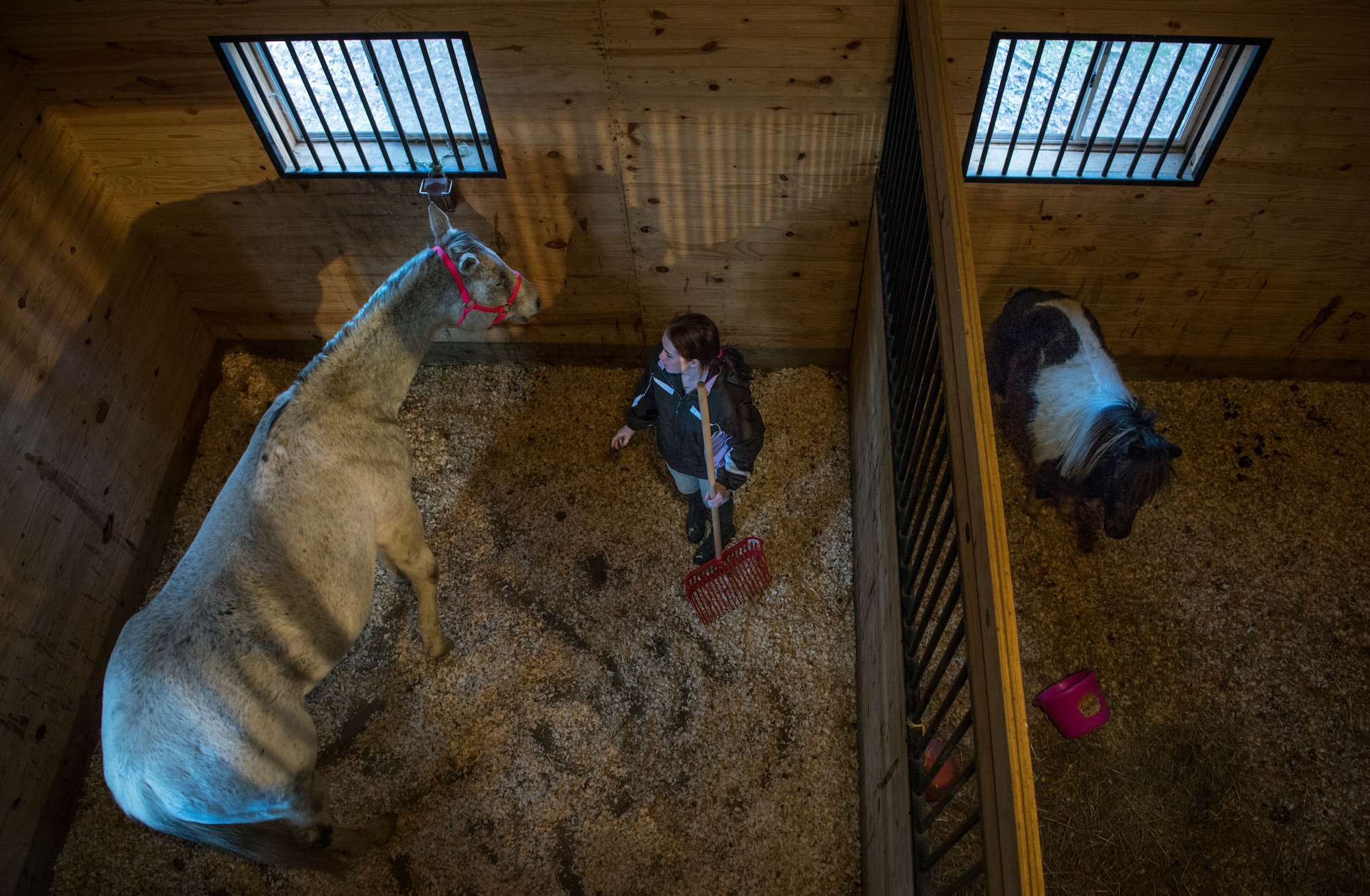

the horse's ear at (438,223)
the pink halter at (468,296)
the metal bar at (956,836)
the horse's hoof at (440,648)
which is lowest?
the horse's hoof at (440,648)

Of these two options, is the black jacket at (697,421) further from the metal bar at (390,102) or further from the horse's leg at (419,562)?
the metal bar at (390,102)

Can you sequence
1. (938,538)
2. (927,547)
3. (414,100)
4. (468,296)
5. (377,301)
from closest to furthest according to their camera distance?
(938,538), (927,547), (377,301), (468,296), (414,100)

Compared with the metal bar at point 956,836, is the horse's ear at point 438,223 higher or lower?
higher

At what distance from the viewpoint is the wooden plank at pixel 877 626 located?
2.21 meters

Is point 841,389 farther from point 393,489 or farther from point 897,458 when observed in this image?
point 393,489

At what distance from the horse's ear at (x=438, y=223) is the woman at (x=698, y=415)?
878 mm

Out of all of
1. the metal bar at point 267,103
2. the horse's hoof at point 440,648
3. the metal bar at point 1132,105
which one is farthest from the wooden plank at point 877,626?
the metal bar at point 267,103

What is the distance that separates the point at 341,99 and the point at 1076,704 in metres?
3.65

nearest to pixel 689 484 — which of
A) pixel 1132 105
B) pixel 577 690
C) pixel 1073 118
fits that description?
pixel 577 690

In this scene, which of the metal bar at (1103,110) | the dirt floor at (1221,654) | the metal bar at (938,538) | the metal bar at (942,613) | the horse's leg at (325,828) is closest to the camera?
the metal bar at (942,613)

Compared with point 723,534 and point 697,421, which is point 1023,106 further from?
point 723,534

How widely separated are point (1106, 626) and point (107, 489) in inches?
166

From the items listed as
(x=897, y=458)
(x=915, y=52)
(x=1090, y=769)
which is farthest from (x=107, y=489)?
(x=1090, y=769)

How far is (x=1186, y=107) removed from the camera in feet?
9.37
